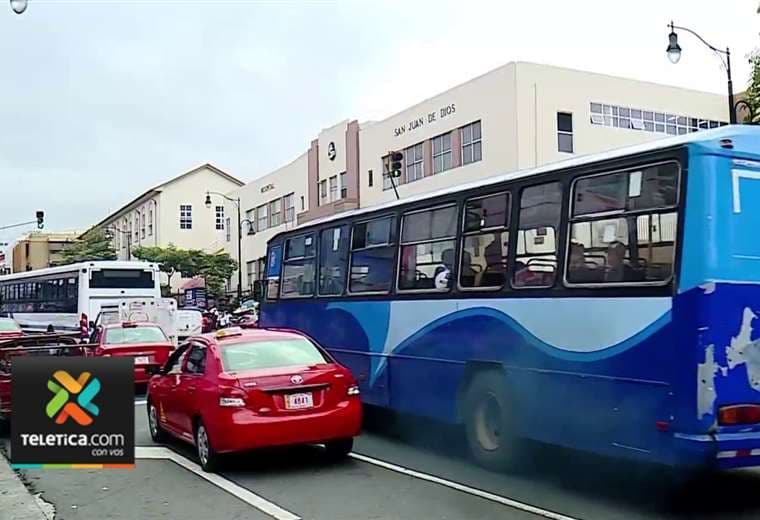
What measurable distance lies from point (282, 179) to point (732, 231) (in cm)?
5740

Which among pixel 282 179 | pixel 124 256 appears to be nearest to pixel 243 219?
pixel 282 179

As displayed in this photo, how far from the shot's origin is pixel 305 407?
398 inches

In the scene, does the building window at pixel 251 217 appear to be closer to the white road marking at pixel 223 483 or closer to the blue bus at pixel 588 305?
the white road marking at pixel 223 483

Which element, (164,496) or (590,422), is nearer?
(590,422)

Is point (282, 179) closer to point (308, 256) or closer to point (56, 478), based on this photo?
point (308, 256)

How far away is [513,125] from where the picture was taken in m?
36.3

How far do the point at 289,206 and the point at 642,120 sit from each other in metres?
28.6

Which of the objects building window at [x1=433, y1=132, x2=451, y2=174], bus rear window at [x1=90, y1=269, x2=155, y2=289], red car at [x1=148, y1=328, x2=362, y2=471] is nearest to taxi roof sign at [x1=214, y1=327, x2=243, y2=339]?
red car at [x1=148, y1=328, x2=362, y2=471]

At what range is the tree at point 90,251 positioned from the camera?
84875mm

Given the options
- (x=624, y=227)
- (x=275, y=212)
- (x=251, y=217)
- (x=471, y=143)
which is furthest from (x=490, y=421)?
(x=251, y=217)

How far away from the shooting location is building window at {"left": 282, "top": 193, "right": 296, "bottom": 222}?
6194 cm

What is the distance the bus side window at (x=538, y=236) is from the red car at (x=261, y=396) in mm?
2432

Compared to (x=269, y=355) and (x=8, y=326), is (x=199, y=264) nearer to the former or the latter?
(x=8, y=326)

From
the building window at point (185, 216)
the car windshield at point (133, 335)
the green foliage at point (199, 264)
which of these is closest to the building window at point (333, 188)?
the green foliage at point (199, 264)
